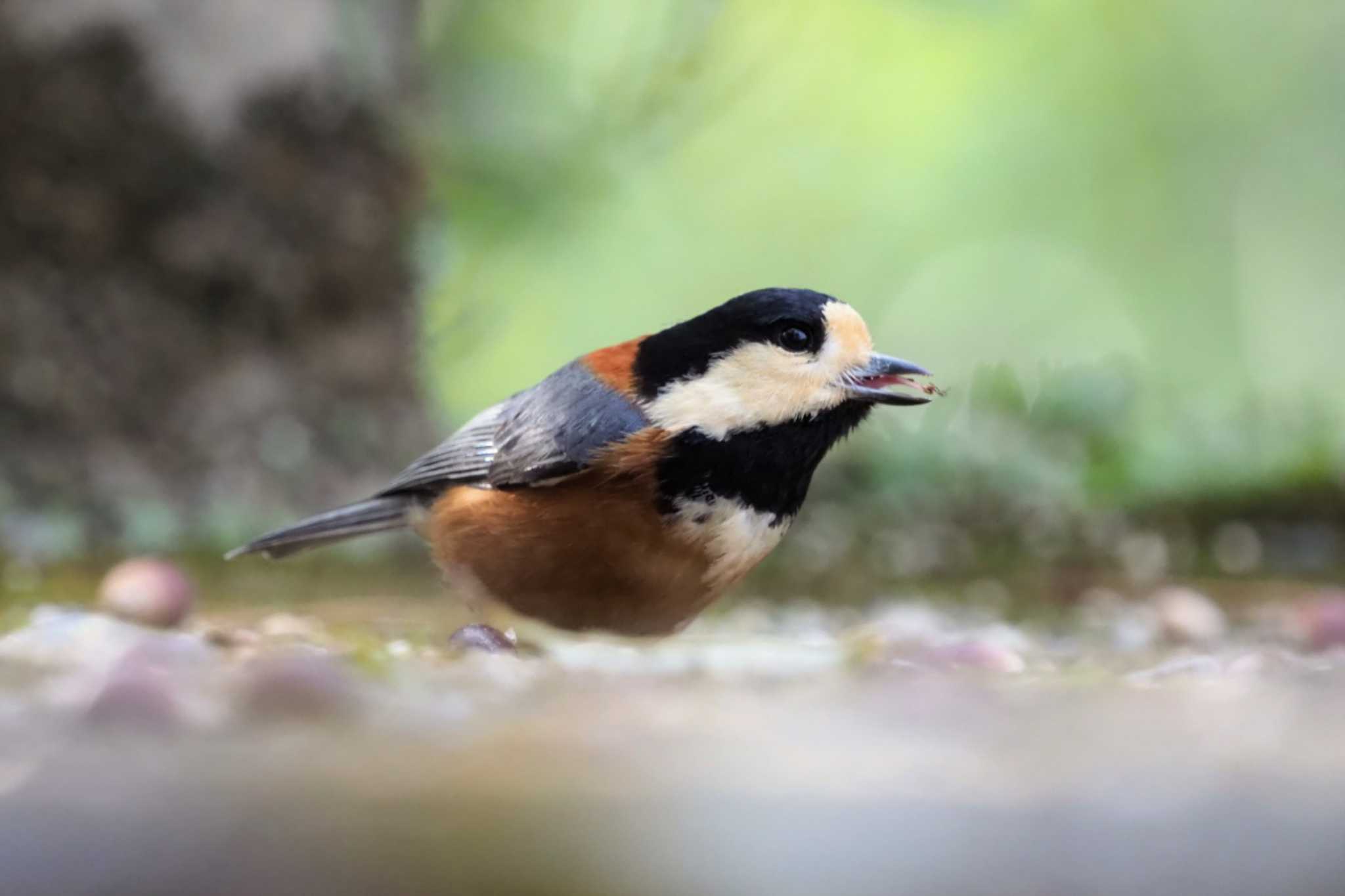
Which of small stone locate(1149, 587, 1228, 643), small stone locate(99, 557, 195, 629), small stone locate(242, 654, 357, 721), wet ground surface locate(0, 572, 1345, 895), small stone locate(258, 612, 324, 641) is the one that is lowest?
wet ground surface locate(0, 572, 1345, 895)

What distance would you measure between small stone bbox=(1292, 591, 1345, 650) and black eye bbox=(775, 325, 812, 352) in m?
0.67

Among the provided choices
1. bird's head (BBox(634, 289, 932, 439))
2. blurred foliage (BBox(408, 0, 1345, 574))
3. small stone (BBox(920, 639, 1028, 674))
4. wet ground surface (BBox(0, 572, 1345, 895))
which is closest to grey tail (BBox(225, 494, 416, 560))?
bird's head (BBox(634, 289, 932, 439))

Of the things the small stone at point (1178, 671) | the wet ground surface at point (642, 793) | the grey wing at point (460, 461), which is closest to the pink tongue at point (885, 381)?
the small stone at point (1178, 671)

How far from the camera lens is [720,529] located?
1297 mm

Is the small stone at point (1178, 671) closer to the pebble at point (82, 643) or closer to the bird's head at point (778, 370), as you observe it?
the bird's head at point (778, 370)

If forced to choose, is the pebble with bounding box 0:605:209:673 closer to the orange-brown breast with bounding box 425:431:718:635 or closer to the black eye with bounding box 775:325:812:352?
the orange-brown breast with bounding box 425:431:718:635

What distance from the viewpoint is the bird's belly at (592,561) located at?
1.31 metres

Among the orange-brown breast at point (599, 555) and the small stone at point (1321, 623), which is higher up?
the orange-brown breast at point (599, 555)

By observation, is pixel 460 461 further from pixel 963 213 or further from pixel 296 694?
pixel 963 213

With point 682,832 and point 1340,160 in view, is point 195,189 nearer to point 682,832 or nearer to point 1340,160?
point 682,832

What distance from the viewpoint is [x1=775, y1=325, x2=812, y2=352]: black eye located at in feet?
4.23

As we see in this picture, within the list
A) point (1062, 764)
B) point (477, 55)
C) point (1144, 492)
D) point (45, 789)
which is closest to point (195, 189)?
point (477, 55)

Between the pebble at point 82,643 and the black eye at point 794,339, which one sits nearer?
the pebble at point 82,643

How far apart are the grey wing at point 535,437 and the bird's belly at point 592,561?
0.03m
